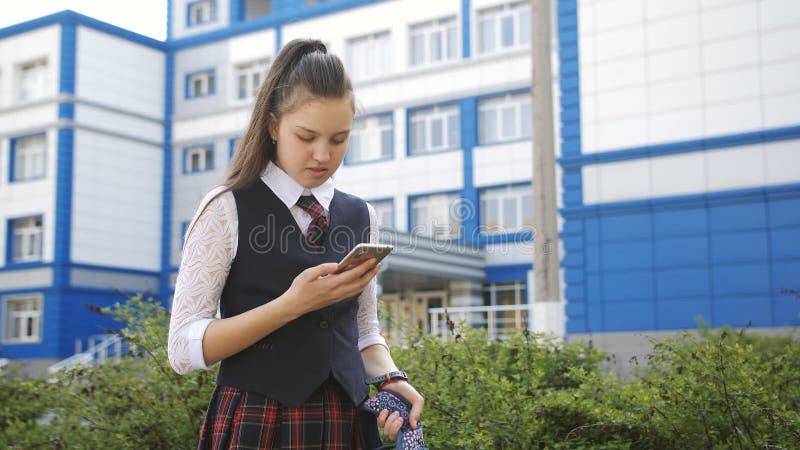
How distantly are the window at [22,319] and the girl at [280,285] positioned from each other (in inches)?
1143

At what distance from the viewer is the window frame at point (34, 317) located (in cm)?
2856

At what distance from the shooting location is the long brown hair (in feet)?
6.86

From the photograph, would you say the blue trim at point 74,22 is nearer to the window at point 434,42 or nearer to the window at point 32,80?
the window at point 32,80

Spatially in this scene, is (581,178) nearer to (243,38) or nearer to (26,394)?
(26,394)

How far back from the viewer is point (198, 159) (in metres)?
32.3

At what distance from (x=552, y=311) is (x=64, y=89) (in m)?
24.3

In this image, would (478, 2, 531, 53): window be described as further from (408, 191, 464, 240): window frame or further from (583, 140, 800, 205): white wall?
(583, 140, 800, 205): white wall

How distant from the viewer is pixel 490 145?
2603 centimetres

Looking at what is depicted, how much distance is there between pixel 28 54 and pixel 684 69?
2356cm

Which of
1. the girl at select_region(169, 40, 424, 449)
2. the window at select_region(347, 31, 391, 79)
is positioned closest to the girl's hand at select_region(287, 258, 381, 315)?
the girl at select_region(169, 40, 424, 449)

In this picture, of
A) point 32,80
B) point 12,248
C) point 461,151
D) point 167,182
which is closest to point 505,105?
point 461,151

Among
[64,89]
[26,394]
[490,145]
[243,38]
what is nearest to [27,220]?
[64,89]

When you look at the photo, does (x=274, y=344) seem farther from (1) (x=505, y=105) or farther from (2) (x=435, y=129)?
(2) (x=435, y=129)

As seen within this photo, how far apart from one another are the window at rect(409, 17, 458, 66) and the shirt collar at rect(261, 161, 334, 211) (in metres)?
25.6
